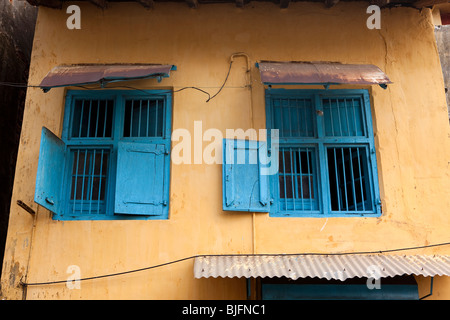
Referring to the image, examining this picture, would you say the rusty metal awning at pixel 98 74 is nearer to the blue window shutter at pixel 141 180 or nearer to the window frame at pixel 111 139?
the window frame at pixel 111 139

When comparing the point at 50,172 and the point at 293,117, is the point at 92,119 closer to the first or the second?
the point at 50,172

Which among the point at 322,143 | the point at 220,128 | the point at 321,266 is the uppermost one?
the point at 220,128

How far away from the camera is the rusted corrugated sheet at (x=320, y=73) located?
5.02 m

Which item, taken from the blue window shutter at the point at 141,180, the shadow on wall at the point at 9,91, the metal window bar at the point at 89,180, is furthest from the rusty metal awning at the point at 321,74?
the shadow on wall at the point at 9,91

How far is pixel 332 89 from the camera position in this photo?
5555 mm

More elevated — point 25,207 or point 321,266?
point 25,207

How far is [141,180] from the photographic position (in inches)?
202

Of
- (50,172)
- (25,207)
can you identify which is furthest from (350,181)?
(25,207)

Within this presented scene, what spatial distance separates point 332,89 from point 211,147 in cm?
164

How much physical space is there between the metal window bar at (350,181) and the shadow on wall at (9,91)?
433 cm

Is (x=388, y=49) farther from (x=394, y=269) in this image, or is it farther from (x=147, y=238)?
(x=147, y=238)

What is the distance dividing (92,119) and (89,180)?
880 mm

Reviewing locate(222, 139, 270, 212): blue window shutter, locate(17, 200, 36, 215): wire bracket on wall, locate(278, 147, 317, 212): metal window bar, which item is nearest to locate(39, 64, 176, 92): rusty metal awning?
locate(222, 139, 270, 212): blue window shutter
